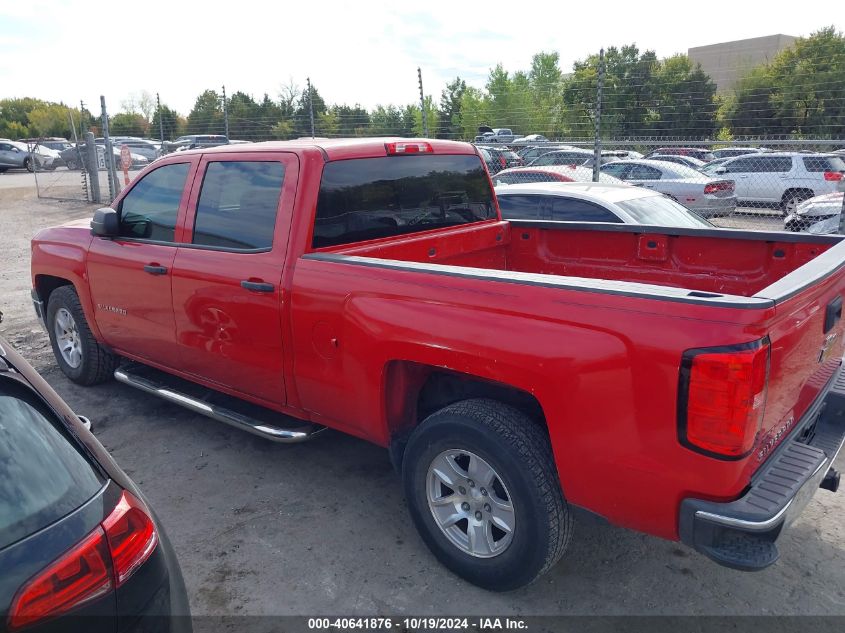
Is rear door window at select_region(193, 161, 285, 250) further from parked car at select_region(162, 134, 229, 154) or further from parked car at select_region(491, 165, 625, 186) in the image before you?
parked car at select_region(162, 134, 229, 154)

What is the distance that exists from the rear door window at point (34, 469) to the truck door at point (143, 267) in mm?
2465

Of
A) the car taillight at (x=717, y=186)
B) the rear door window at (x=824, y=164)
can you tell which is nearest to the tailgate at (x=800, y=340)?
the car taillight at (x=717, y=186)

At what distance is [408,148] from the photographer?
13.8 feet

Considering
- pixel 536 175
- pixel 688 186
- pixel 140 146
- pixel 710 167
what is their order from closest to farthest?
pixel 536 175
pixel 688 186
pixel 710 167
pixel 140 146

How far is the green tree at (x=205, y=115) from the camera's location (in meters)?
28.0

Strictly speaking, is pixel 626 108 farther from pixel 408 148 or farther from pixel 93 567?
pixel 93 567

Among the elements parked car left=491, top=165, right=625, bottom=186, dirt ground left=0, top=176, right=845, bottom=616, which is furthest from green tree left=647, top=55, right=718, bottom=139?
dirt ground left=0, top=176, right=845, bottom=616

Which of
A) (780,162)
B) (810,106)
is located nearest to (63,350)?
(780,162)

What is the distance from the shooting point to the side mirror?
4.56 metres

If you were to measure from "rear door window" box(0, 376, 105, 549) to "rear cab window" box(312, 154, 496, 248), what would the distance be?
6.35 ft

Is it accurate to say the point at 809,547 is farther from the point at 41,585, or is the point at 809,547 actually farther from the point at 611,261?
the point at 41,585

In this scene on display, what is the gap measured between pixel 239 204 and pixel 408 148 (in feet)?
3.54

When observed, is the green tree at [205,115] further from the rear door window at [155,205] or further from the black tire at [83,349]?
the rear door window at [155,205]

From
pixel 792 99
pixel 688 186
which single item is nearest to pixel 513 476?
pixel 688 186
